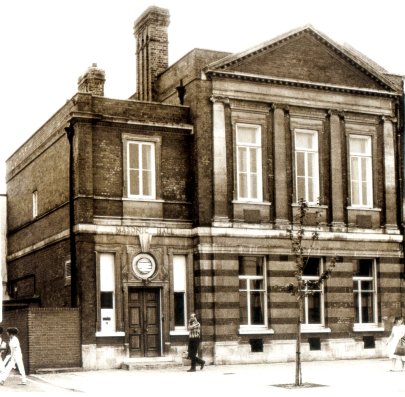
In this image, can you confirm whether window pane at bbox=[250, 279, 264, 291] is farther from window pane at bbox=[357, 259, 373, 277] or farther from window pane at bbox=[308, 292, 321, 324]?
window pane at bbox=[357, 259, 373, 277]

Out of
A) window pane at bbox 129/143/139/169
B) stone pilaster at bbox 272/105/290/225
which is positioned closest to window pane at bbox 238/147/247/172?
stone pilaster at bbox 272/105/290/225

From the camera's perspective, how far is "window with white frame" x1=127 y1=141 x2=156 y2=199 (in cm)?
2652

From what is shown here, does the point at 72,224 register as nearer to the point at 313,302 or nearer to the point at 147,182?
the point at 147,182

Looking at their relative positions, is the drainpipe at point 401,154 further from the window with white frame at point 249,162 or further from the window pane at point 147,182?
the window pane at point 147,182

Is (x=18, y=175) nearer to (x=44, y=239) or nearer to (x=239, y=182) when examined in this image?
(x=44, y=239)

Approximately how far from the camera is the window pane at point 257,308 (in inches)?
1071

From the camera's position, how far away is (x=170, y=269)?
2644cm

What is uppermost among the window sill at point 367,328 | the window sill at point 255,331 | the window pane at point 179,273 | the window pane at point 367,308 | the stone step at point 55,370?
the window pane at point 179,273

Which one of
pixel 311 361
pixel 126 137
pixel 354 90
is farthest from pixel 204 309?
pixel 354 90

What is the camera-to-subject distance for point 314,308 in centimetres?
2823

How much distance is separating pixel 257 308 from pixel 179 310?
2.73 meters

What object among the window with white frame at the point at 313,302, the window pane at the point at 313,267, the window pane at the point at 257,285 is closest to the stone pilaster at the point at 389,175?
the window pane at the point at 313,267

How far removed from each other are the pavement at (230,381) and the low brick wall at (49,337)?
56 centimetres

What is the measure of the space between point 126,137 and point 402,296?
11623 millimetres
